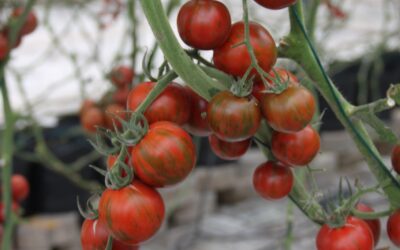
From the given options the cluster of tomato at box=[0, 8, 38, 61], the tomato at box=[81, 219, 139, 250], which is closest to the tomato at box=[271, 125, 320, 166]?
the tomato at box=[81, 219, 139, 250]

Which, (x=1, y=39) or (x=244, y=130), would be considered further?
(x=1, y=39)

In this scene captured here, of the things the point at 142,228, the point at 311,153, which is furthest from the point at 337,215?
the point at 142,228

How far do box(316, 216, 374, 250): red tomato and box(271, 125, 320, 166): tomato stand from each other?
50 mm

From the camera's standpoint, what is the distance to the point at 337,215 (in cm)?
44

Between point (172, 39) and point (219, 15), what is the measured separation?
0.05 m

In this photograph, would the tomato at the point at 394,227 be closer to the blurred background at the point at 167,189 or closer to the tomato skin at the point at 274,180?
the tomato skin at the point at 274,180

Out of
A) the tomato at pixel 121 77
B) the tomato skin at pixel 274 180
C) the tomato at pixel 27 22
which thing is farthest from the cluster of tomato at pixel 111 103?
the tomato skin at pixel 274 180

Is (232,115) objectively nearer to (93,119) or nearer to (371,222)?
(371,222)

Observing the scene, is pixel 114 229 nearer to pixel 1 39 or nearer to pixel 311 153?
pixel 311 153

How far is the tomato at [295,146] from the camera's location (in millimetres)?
417

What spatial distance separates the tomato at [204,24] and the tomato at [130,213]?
0.10 meters

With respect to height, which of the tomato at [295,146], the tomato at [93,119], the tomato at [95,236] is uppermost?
the tomato at [95,236]

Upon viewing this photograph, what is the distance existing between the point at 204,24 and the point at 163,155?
0.08 m

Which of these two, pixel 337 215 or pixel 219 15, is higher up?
pixel 219 15
